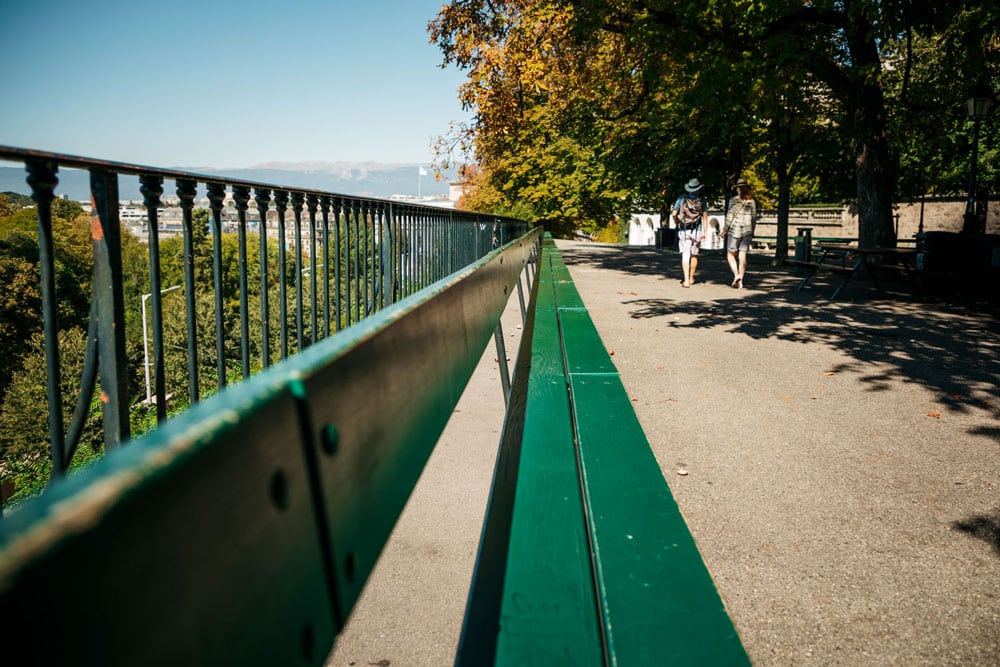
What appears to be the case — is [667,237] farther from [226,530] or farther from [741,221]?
[226,530]

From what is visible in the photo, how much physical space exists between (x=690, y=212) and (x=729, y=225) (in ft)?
2.71

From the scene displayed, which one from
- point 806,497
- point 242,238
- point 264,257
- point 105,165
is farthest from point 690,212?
point 105,165

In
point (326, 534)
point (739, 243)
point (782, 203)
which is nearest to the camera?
point (326, 534)

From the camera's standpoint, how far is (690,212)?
16.0 metres

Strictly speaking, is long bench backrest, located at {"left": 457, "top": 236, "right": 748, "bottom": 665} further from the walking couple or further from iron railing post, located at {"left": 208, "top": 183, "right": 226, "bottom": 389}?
the walking couple

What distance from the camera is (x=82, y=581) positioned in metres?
0.45

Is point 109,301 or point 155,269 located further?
point 155,269

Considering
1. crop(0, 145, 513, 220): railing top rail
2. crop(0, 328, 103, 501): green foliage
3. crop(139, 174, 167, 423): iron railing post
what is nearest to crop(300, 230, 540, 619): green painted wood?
crop(0, 145, 513, 220): railing top rail

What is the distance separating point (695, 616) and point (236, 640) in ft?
3.17

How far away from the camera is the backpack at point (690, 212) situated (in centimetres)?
1603

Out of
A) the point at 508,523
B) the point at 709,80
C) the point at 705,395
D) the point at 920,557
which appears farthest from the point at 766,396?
the point at 709,80

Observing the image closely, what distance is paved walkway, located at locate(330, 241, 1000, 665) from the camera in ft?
9.86

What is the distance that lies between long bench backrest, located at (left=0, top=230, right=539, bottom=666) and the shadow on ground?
17.7 ft

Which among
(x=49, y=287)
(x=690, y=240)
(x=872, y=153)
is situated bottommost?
(x=49, y=287)
